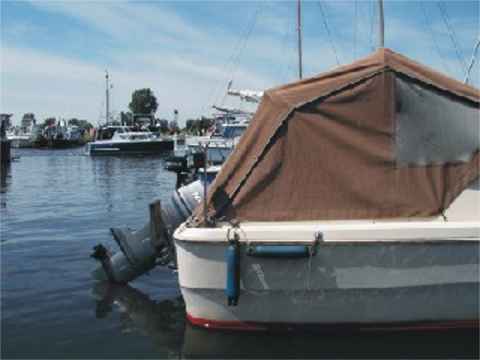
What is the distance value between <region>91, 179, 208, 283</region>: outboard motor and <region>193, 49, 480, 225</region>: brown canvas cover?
178 cm

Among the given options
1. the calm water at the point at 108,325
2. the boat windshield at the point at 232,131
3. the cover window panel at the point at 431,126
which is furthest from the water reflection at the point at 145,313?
the boat windshield at the point at 232,131

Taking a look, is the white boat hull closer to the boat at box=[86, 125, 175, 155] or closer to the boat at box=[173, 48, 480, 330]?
the boat at box=[173, 48, 480, 330]

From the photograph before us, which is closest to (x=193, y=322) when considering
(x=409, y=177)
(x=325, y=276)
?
(x=325, y=276)

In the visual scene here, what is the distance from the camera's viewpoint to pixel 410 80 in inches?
248

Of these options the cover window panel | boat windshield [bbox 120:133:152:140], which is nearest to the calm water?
the cover window panel

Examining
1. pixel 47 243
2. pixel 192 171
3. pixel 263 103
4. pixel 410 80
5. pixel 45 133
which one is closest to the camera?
pixel 410 80

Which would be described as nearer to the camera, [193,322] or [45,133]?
[193,322]

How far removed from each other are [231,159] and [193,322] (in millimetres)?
2027

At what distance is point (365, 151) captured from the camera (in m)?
6.34

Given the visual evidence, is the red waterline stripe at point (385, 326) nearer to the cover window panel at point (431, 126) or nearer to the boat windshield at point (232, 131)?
Answer: the cover window panel at point (431, 126)

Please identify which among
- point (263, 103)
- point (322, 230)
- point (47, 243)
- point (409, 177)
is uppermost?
point (263, 103)

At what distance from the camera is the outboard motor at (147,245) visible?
7977 millimetres

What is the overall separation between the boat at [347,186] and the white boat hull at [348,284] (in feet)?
0.05

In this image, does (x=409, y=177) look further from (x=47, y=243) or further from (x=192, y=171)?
(x=192, y=171)
